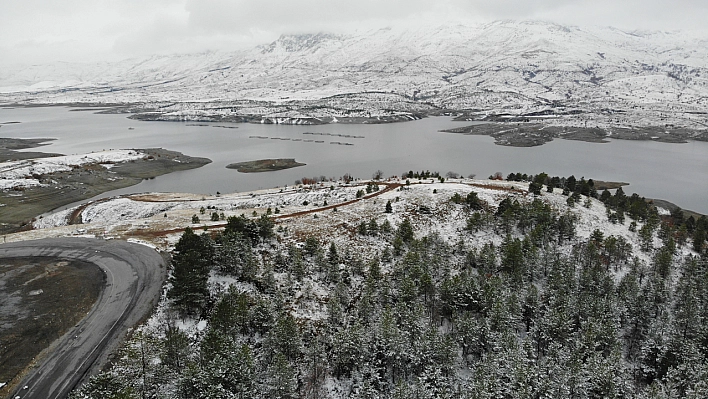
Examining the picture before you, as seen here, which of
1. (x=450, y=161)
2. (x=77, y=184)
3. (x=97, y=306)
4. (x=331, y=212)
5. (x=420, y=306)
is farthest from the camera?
(x=450, y=161)

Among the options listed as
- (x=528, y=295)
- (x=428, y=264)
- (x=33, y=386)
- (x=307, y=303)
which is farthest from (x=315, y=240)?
(x=33, y=386)

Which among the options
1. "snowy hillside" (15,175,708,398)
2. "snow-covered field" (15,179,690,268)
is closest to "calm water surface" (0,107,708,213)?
"snow-covered field" (15,179,690,268)

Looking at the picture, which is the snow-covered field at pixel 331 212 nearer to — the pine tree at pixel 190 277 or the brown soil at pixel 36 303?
the brown soil at pixel 36 303

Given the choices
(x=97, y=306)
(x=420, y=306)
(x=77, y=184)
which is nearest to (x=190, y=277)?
(x=97, y=306)

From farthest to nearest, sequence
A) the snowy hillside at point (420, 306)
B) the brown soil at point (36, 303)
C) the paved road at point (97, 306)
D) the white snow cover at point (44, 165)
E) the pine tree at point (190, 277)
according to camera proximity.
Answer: the white snow cover at point (44, 165)
the pine tree at point (190, 277)
the snowy hillside at point (420, 306)
the brown soil at point (36, 303)
the paved road at point (97, 306)

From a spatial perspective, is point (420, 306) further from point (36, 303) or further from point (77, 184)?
point (77, 184)

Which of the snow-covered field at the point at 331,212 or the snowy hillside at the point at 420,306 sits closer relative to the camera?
the snowy hillside at the point at 420,306

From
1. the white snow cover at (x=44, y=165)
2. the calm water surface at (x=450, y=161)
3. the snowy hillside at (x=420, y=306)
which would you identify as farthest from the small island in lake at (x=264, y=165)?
the snowy hillside at (x=420, y=306)
